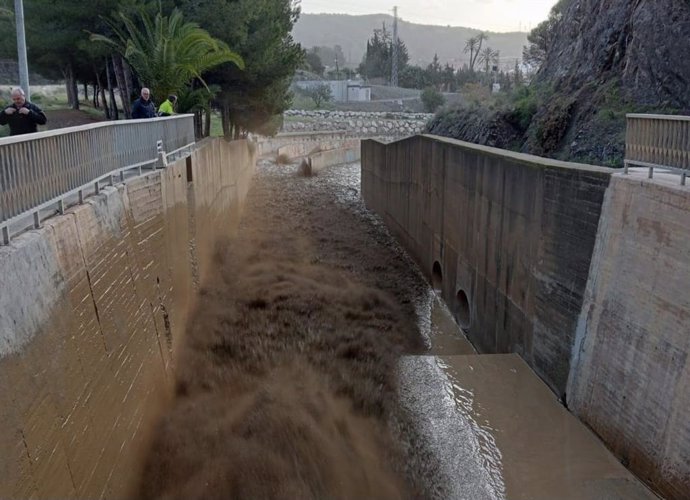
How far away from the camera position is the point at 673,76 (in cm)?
1459

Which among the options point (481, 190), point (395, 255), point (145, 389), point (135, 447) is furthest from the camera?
point (395, 255)

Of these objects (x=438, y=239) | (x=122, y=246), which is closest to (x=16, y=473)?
(x=122, y=246)

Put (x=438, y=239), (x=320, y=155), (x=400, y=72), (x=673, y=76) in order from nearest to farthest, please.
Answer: (x=673, y=76), (x=438, y=239), (x=320, y=155), (x=400, y=72)

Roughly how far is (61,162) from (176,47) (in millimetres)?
10141

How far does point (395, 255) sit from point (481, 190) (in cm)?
719

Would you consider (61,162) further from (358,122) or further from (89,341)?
(358,122)

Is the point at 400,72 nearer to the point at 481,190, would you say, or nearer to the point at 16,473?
the point at 481,190

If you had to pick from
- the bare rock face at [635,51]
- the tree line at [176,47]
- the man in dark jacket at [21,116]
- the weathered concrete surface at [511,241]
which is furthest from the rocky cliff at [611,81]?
the man in dark jacket at [21,116]

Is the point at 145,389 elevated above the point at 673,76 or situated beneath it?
situated beneath

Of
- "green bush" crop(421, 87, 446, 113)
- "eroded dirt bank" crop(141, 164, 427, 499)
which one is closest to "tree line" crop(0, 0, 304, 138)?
"eroded dirt bank" crop(141, 164, 427, 499)

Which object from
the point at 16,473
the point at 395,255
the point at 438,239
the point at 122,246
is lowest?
the point at 395,255

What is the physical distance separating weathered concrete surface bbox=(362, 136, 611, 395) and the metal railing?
1.74 ft

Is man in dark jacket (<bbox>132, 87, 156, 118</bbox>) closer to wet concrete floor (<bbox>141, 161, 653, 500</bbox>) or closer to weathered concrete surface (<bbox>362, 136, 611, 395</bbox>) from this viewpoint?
wet concrete floor (<bbox>141, 161, 653, 500</bbox>)

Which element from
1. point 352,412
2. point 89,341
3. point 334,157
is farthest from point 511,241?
point 334,157
